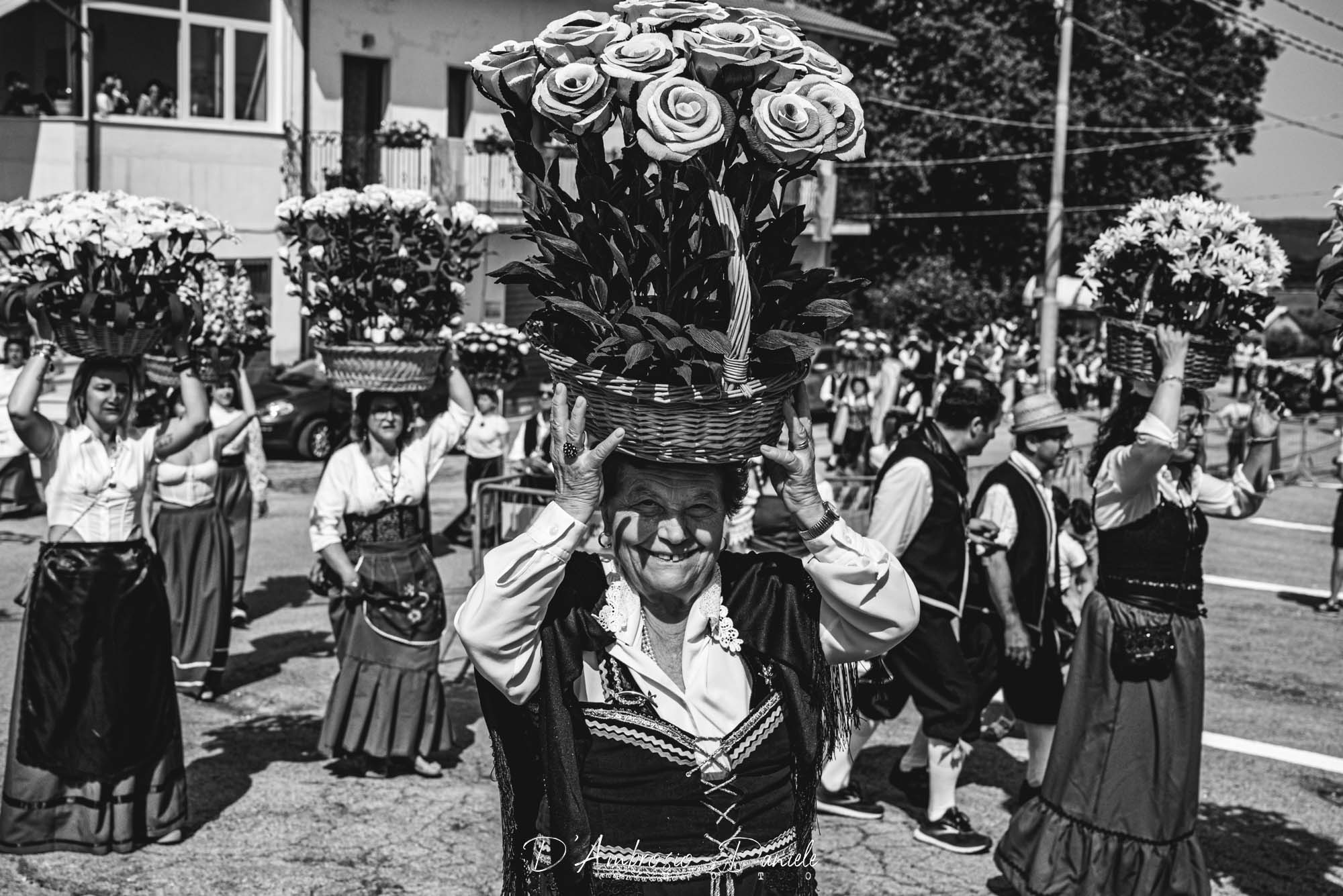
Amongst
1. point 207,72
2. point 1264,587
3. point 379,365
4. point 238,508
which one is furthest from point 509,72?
point 207,72

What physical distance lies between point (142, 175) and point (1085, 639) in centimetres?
2031

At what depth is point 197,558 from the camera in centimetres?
886

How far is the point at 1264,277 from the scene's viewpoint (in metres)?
5.58

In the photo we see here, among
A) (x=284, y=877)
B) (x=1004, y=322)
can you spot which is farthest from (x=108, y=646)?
(x=1004, y=322)

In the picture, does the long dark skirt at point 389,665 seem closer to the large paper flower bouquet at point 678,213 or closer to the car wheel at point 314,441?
the large paper flower bouquet at point 678,213

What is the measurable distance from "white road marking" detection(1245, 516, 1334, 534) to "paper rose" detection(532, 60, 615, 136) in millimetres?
15840

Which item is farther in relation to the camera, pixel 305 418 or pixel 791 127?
pixel 305 418

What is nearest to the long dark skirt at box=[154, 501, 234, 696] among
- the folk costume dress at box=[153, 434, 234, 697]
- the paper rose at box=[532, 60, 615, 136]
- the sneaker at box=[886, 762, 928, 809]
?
the folk costume dress at box=[153, 434, 234, 697]

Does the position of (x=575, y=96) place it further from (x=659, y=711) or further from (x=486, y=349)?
(x=486, y=349)

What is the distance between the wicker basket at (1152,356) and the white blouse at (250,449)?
6205 mm

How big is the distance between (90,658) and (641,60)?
13.8 feet

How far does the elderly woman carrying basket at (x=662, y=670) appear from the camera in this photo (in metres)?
3.09

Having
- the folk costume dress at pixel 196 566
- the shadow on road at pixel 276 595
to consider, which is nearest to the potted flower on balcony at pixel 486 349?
the shadow on road at pixel 276 595

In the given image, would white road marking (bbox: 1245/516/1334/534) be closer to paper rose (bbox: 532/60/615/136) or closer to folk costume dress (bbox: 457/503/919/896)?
folk costume dress (bbox: 457/503/919/896)
